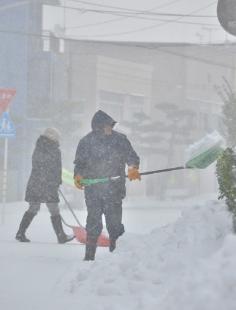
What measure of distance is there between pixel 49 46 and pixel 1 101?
14241 mm

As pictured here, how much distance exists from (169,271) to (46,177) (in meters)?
4.40

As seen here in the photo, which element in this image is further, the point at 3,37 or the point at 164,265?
the point at 3,37

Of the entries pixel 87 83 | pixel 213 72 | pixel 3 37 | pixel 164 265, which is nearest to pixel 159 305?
pixel 164 265

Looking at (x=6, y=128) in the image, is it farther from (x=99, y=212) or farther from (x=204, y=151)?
(x=204, y=151)

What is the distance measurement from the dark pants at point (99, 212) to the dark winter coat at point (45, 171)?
2059 mm

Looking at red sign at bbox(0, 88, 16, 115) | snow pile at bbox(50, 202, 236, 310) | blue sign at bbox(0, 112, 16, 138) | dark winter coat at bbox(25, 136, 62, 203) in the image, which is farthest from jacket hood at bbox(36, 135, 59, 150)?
blue sign at bbox(0, 112, 16, 138)

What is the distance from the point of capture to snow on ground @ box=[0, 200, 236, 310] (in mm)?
3918

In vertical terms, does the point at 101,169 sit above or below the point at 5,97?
below

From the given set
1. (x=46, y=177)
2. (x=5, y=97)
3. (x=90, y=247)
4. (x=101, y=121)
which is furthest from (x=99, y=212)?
(x=5, y=97)

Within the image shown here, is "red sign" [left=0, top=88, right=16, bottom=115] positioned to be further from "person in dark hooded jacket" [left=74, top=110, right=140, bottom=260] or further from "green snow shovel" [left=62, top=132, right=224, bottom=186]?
"green snow shovel" [left=62, top=132, right=224, bottom=186]

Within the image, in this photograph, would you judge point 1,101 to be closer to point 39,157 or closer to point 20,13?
point 39,157

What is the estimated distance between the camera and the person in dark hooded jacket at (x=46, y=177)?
880 centimetres

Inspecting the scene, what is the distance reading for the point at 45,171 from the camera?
881 centimetres

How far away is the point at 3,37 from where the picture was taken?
23.3 metres
